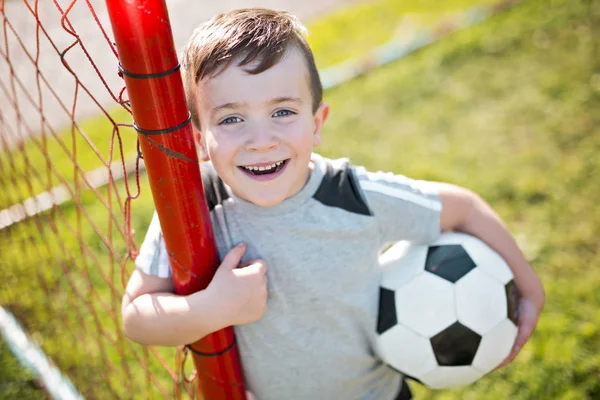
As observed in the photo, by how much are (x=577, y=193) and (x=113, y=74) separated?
464 cm

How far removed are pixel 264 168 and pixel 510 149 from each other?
9.40 feet

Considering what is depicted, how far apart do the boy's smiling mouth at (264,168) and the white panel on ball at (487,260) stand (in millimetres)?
664

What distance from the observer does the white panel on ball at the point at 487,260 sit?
1839mm

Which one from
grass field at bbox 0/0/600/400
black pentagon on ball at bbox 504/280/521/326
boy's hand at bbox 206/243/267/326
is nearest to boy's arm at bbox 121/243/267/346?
boy's hand at bbox 206/243/267/326

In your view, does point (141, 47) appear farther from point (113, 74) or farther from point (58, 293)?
point (113, 74)

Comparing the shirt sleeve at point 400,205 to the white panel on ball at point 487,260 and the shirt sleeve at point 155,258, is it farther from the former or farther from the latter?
the shirt sleeve at point 155,258

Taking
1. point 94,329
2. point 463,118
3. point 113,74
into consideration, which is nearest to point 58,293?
point 94,329

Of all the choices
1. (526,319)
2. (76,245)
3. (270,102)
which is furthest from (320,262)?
(76,245)

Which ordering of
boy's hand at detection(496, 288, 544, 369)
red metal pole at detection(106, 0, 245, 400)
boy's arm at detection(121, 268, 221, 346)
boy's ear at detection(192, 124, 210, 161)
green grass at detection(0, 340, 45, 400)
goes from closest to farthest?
red metal pole at detection(106, 0, 245, 400) < boy's arm at detection(121, 268, 221, 346) < boy's ear at detection(192, 124, 210, 161) < boy's hand at detection(496, 288, 544, 369) < green grass at detection(0, 340, 45, 400)

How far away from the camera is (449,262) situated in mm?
1829

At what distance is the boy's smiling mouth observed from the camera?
1548 mm

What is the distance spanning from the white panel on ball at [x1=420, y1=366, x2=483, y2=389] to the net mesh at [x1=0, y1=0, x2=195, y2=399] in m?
0.75

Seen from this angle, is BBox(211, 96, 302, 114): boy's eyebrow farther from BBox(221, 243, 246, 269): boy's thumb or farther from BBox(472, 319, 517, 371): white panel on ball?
BBox(472, 319, 517, 371): white panel on ball

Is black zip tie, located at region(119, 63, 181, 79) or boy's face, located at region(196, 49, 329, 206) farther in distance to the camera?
boy's face, located at region(196, 49, 329, 206)
